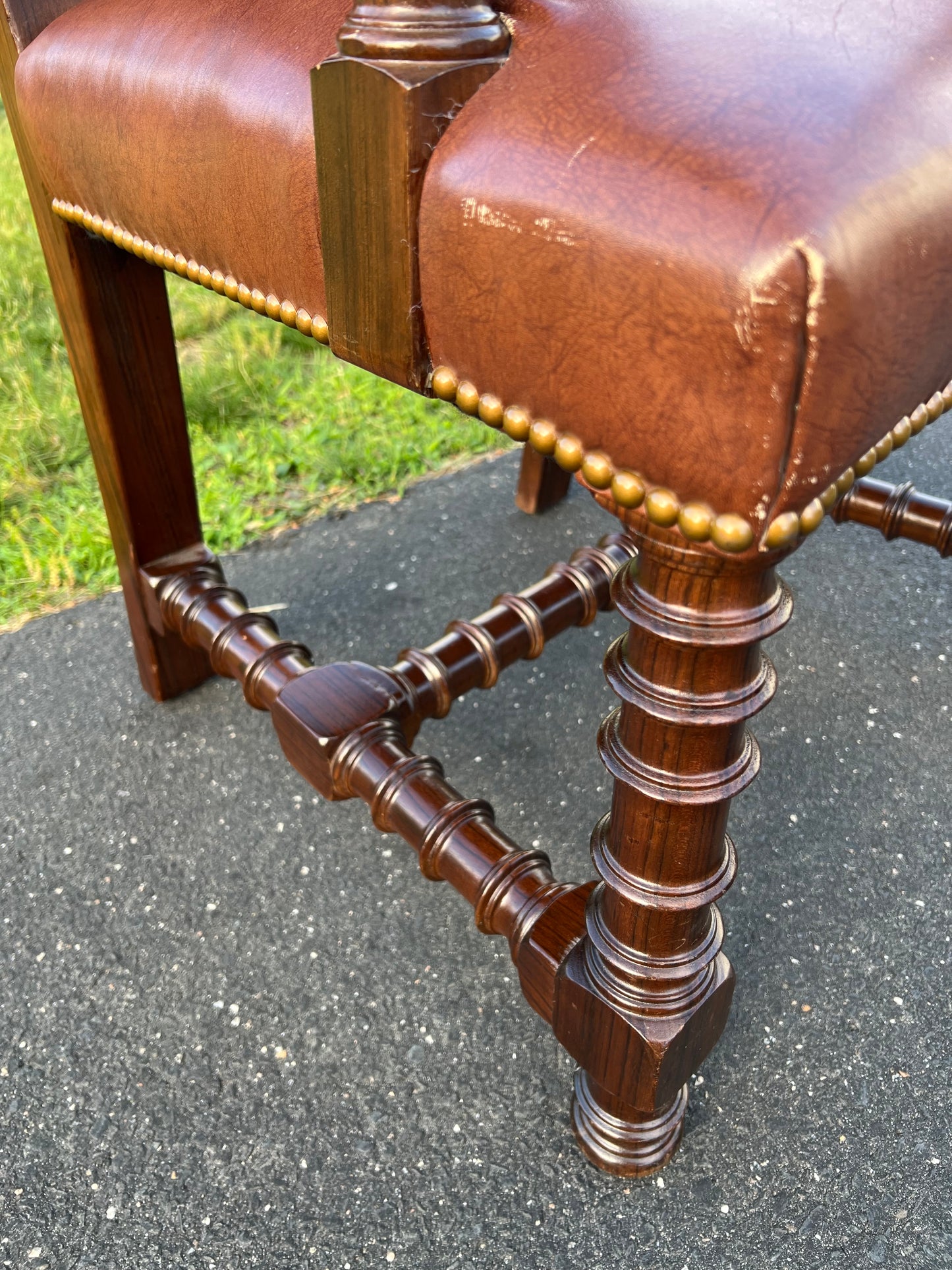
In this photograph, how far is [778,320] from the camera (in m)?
0.35

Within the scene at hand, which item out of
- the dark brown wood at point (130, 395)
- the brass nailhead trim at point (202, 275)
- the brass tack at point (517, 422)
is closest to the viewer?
the brass tack at point (517, 422)

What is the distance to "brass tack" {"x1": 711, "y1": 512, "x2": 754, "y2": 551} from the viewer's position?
0.39 meters

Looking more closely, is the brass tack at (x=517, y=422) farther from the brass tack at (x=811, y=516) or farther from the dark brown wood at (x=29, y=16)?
the dark brown wood at (x=29, y=16)

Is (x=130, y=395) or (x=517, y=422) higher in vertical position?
(x=517, y=422)

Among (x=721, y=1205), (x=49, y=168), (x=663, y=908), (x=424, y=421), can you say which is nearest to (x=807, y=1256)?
(x=721, y=1205)

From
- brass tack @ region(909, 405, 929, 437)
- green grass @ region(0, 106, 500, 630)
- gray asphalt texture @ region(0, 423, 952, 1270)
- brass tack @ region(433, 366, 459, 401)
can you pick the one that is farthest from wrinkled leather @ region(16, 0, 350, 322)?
green grass @ region(0, 106, 500, 630)

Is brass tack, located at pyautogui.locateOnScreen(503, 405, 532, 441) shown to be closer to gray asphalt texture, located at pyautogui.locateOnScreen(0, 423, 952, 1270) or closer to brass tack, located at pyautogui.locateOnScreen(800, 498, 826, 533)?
brass tack, located at pyautogui.locateOnScreen(800, 498, 826, 533)

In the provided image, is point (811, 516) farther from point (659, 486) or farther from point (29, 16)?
point (29, 16)

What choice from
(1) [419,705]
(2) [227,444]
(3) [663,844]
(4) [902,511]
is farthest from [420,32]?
(2) [227,444]

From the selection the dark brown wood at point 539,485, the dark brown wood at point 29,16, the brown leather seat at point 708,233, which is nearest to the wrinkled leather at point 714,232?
the brown leather seat at point 708,233

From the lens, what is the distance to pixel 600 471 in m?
0.44

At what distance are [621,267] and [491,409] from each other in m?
0.11

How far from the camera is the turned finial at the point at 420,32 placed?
0.44 metres

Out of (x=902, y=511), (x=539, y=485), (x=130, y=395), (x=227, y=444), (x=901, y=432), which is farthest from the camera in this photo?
(x=227, y=444)
